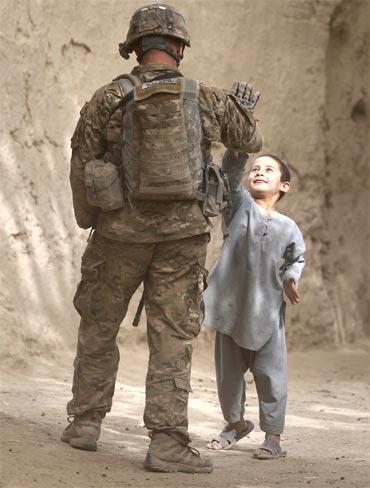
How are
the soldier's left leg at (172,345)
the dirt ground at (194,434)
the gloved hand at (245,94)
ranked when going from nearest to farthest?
1. the dirt ground at (194,434)
2. the soldier's left leg at (172,345)
3. the gloved hand at (245,94)

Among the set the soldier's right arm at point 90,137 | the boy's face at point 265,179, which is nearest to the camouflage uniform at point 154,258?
the soldier's right arm at point 90,137

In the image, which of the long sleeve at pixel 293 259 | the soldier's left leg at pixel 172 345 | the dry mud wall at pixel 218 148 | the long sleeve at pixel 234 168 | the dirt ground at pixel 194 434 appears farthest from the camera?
the dry mud wall at pixel 218 148

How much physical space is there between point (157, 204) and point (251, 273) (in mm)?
916

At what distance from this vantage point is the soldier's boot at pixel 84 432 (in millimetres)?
4914

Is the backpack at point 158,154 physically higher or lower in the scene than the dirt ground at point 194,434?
higher

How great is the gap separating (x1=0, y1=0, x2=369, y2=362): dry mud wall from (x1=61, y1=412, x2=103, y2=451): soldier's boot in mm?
2210

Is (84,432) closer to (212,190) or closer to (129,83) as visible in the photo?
(212,190)

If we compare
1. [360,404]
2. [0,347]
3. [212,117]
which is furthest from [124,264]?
[360,404]

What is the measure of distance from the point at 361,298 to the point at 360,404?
3.01 metres

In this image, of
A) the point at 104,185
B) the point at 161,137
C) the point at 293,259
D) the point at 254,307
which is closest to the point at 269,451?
the point at 254,307

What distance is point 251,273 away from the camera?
540cm

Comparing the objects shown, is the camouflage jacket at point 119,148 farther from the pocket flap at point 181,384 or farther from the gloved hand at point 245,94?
the pocket flap at point 181,384

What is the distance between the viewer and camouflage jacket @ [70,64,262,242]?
15.2ft

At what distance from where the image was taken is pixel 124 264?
476cm
